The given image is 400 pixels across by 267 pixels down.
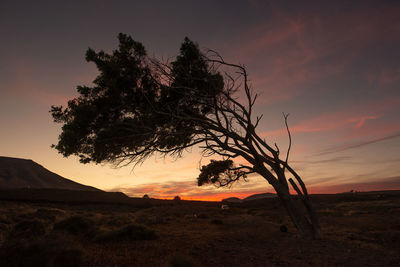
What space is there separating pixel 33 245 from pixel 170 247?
4791 millimetres

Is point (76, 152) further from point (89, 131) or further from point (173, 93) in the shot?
point (173, 93)

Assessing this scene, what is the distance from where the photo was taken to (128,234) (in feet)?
34.2

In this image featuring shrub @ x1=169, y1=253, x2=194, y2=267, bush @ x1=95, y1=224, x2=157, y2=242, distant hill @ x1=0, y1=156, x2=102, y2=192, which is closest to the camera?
shrub @ x1=169, y1=253, x2=194, y2=267

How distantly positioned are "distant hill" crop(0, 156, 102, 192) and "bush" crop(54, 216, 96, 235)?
138491 mm

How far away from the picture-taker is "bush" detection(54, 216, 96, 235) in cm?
1070

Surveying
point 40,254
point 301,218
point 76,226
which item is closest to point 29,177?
point 76,226

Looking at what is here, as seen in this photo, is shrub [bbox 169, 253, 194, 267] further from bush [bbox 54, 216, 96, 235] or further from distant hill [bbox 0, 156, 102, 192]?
distant hill [bbox 0, 156, 102, 192]

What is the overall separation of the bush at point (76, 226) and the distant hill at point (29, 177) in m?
138

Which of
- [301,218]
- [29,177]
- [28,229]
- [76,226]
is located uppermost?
[29,177]

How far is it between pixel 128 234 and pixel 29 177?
543 ft

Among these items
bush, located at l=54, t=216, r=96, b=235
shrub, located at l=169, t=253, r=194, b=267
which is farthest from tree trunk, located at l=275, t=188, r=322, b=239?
bush, located at l=54, t=216, r=96, b=235

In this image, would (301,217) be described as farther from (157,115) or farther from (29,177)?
(29,177)

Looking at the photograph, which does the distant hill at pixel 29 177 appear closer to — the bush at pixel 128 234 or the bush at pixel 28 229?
the bush at pixel 28 229

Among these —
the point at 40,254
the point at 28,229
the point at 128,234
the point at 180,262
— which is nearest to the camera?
the point at 40,254
